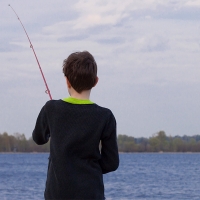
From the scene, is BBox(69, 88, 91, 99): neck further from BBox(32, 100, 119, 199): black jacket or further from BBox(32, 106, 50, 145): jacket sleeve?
BBox(32, 106, 50, 145): jacket sleeve

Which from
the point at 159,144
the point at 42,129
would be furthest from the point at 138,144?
the point at 42,129

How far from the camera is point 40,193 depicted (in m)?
28.1

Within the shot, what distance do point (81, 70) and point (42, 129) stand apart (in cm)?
34

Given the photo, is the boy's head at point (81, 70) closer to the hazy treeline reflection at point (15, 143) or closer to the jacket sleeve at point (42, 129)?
the jacket sleeve at point (42, 129)

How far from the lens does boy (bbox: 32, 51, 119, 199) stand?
2.52 m

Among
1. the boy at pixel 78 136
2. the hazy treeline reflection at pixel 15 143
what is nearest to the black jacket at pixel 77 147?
the boy at pixel 78 136

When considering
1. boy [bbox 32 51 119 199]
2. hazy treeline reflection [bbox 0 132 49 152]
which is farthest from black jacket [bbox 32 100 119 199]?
hazy treeline reflection [bbox 0 132 49 152]

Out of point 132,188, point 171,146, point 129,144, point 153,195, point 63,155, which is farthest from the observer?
point 171,146

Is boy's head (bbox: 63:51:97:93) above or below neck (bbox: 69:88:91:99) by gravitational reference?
above

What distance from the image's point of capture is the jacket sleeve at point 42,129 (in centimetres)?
263

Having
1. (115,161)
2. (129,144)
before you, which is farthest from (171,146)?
(115,161)

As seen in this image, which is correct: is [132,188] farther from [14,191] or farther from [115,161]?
[115,161]

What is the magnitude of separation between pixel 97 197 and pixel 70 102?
427 mm

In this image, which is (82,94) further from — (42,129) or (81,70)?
(42,129)
